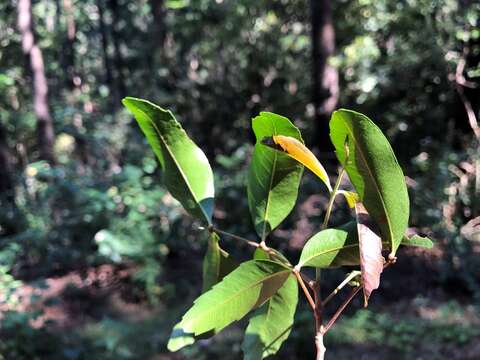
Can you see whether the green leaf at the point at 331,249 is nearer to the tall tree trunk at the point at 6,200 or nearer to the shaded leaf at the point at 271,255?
the shaded leaf at the point at 271,255

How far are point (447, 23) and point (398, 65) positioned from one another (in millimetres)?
1038

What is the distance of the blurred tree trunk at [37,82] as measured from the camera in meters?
7.89

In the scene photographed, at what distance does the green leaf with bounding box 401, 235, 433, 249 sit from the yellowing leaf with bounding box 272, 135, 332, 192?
0.44 ft

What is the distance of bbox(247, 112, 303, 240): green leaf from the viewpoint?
75 centimetres

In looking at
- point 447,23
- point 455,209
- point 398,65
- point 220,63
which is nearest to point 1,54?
point 220,63

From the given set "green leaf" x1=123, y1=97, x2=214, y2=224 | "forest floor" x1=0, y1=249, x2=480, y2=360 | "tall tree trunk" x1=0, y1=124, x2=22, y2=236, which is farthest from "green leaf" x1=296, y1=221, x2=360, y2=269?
"tall tree trunk" x1=0, y1=124, x2=22, y2=236

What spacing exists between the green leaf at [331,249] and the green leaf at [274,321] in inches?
3.2

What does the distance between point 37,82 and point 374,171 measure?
8.19m

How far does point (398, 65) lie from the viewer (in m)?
6.49

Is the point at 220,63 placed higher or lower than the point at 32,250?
higher

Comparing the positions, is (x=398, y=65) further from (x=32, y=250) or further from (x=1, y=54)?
(x=1, y=54)

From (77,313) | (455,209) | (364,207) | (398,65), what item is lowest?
(77,313)

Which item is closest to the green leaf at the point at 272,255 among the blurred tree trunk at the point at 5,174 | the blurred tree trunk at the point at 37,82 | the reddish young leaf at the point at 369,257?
the reddish young leaf at the point at 369,257

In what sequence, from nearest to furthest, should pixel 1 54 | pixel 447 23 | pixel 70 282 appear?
pixel 70 282, pixel 447 23, pixel 1 54
